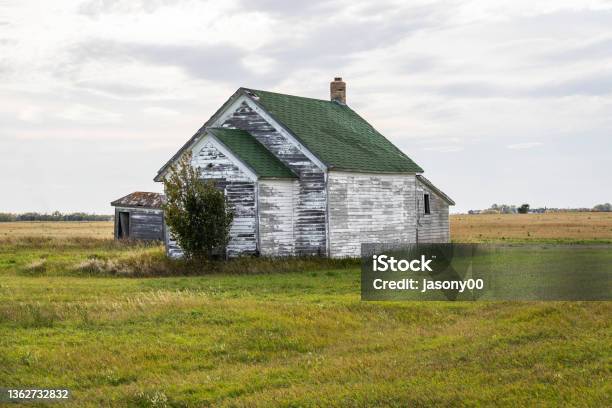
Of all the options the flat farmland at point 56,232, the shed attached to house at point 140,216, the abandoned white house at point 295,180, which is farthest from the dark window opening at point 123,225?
the abandoned white house at point 295,180

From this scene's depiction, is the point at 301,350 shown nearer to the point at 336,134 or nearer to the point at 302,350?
the point at 302,350

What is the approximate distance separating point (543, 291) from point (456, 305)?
2.84 meters

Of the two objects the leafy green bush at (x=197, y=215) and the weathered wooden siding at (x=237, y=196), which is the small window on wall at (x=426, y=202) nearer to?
the weathered wooden siding at (x=237, y=196)

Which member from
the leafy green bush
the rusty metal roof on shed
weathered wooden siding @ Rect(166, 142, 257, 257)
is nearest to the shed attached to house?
the rusty metal roof on shed

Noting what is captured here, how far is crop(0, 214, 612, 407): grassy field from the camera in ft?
37.4

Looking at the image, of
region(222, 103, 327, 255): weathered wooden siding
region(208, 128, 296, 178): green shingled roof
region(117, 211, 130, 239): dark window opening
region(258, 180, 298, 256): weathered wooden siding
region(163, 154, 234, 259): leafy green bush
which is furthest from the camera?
region(117, 211, 130, 239): dark window opening

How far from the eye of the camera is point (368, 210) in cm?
3406

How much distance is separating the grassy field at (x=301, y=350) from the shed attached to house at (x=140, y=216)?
23.7 meters

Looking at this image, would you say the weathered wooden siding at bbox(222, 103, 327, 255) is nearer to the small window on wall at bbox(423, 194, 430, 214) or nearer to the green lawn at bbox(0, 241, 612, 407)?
the small window on wall at bbox(423, 194, 430, 214)

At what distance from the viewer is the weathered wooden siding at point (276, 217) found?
3103 centimetres

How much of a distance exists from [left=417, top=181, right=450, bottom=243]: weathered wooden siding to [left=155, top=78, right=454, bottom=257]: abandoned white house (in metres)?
0.84

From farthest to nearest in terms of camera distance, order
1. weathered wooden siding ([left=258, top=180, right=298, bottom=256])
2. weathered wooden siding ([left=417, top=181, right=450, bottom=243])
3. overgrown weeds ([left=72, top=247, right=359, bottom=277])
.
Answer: weathered wooden siding ([left=417, top=181, right=450, bottom=243]) < weathered wooden siding ([left=258, top=180, right=298, bottom=256]) < overgrown weeds ([left=72, top=247, right=359, bottom=277])

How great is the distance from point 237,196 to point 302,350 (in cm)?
1697

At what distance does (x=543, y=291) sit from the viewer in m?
20.5
